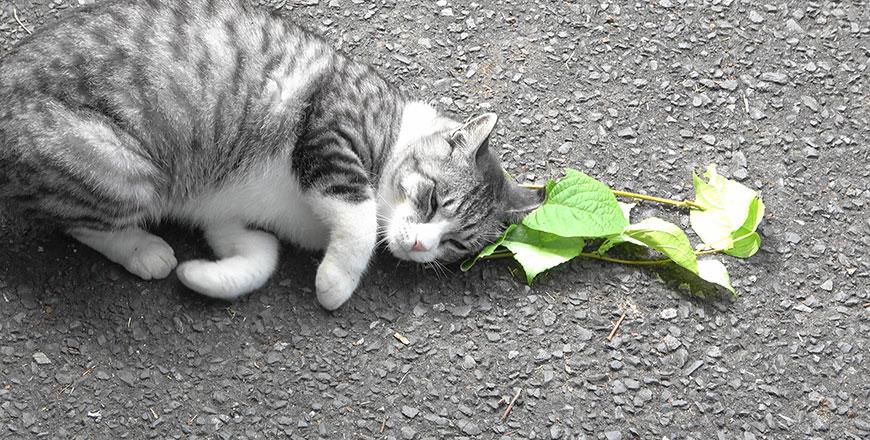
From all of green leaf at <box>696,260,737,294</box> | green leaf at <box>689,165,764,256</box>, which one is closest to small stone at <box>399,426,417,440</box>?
green leaf at <box>696,260,737,294</box>

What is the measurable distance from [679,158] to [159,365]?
7.01ft

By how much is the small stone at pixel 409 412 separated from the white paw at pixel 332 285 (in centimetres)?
44

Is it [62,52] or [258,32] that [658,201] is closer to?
[258,32]

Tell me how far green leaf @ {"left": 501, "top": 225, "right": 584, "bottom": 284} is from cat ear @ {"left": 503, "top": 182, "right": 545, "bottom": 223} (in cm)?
6

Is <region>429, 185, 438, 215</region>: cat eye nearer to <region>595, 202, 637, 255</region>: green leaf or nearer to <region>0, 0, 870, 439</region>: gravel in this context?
<region>0, 0, 870, 439</region>: gravel

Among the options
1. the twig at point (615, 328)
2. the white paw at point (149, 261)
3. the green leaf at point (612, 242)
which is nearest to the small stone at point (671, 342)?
the twig at point (615, 328)

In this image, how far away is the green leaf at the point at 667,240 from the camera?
10.5 ft

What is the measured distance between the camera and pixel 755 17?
13.6ft

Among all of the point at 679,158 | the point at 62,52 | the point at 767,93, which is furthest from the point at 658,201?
the point at 62,52

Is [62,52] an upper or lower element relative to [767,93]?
upper

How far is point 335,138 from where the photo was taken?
10.4ft

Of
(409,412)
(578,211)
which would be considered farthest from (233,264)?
(578,211)

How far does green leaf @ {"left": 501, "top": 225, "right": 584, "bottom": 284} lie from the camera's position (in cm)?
315

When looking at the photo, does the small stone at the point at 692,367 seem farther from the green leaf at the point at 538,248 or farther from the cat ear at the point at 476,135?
the cat ear at the point at 476,135
